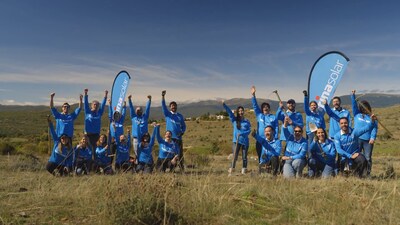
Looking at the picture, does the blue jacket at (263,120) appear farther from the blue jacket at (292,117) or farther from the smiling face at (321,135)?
the smiling face at (321,135)

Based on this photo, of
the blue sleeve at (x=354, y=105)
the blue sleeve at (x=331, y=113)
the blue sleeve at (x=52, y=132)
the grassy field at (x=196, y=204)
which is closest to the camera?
the grassy field at (x=196, y=204)

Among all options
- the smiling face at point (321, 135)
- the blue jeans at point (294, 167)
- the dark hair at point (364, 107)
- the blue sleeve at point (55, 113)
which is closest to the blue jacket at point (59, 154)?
the blue sleeve at point (55, 113)

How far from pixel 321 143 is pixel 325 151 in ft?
0.73

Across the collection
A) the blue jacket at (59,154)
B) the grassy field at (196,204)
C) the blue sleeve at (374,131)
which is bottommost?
the grassy field at (196,204)

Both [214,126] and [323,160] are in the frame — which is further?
[214,126]

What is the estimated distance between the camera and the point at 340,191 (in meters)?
6.29

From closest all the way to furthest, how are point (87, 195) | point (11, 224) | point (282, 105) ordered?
point (11, 224) → point (87, 195) → point (282, 105)

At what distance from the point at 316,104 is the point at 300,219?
5.97 meters

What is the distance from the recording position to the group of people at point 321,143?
9.20m

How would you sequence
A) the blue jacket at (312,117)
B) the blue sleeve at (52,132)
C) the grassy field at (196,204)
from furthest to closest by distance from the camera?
1. the blue jacket at (312,117)
2. the blue sleeve at (52,132)
3. the grassy field at (196,204)

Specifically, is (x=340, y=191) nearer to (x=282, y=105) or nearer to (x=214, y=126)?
(x=282, y=105)

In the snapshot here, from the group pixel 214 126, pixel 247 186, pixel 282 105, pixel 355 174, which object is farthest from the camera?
pixel 214 126

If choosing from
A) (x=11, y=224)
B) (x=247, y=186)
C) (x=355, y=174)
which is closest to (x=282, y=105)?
(x=355, y=174)

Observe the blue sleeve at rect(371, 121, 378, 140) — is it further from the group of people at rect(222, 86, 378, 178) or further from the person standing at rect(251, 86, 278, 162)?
the person standing at rect(251, 86, 278, 162)
